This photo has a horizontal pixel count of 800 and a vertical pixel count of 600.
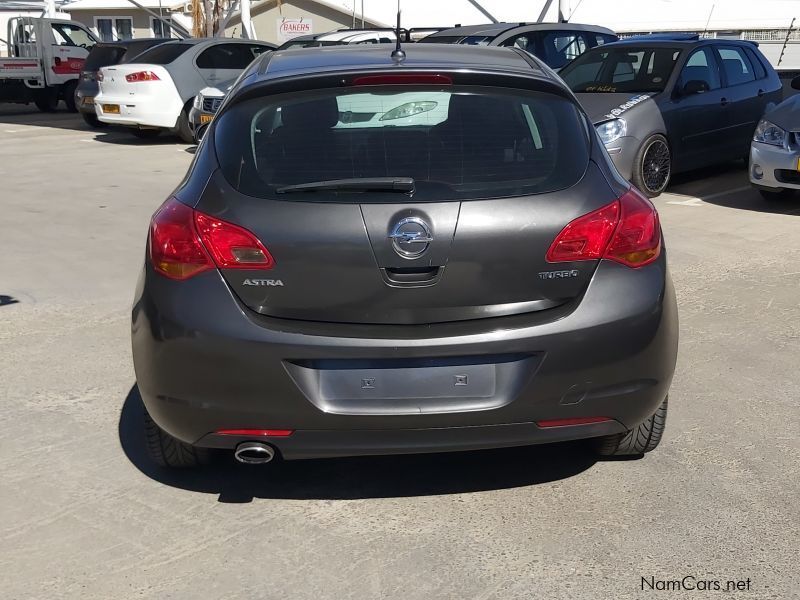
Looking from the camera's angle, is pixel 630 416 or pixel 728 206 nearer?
pixel 630 416

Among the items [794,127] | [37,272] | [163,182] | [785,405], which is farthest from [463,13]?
[785,405]

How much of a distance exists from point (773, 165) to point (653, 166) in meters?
1.34

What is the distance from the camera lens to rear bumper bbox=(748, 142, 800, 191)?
9.27 metres

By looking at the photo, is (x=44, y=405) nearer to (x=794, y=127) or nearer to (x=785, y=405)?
(x=785, y=405)

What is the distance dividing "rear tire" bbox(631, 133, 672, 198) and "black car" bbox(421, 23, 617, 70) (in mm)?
4643

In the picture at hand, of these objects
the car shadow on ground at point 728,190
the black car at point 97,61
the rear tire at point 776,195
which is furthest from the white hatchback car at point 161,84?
the rear tire at point 776,195

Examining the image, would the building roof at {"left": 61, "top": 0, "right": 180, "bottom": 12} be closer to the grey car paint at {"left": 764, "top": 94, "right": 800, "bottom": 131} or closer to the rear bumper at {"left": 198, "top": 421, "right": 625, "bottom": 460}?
the grey car paint at {"left": 764, "top": 94, "right": 800, "bottom": 131}

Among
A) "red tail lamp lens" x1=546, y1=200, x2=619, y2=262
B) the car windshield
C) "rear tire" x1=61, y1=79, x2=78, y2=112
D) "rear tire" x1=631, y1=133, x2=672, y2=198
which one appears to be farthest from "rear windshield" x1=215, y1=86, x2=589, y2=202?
"rear tire" x1=61, y1=79, x2=78, y2=112

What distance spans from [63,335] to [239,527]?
2702 mm

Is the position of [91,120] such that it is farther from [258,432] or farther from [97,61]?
[258,432]

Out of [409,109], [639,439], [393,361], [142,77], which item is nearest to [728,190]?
[639,439]

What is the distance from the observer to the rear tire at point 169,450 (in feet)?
12.9

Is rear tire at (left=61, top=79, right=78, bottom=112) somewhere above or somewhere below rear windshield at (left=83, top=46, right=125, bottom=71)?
below

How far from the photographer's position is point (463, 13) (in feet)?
102
